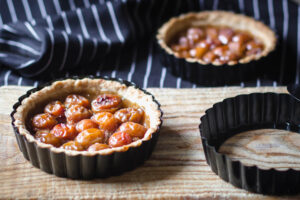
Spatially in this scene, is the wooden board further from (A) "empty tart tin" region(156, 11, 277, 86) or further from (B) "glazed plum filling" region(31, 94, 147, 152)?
(A) "empty tart tin" region(156, 11, 277, 86)

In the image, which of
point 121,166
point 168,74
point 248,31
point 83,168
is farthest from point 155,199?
point 248,31

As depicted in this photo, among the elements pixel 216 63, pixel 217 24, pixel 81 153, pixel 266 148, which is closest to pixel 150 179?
pixel 81 153

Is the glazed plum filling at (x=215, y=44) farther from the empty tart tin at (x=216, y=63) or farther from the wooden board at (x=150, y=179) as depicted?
the wooden board at (x=150, y=179)

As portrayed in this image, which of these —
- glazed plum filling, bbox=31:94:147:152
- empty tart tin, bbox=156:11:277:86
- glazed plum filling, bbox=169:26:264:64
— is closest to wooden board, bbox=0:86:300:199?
glazed plum filling, bbox=31:94:147:152

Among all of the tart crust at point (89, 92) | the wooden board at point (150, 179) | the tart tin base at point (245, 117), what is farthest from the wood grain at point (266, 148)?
the tart crust at point (89, 92)

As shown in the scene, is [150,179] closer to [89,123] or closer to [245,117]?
[89,123]

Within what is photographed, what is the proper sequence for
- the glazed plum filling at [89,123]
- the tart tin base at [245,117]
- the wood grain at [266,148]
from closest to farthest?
the glazed plum filling at [89,123]
the wood grain at [266,148]
the tart tin base at [245,117]
